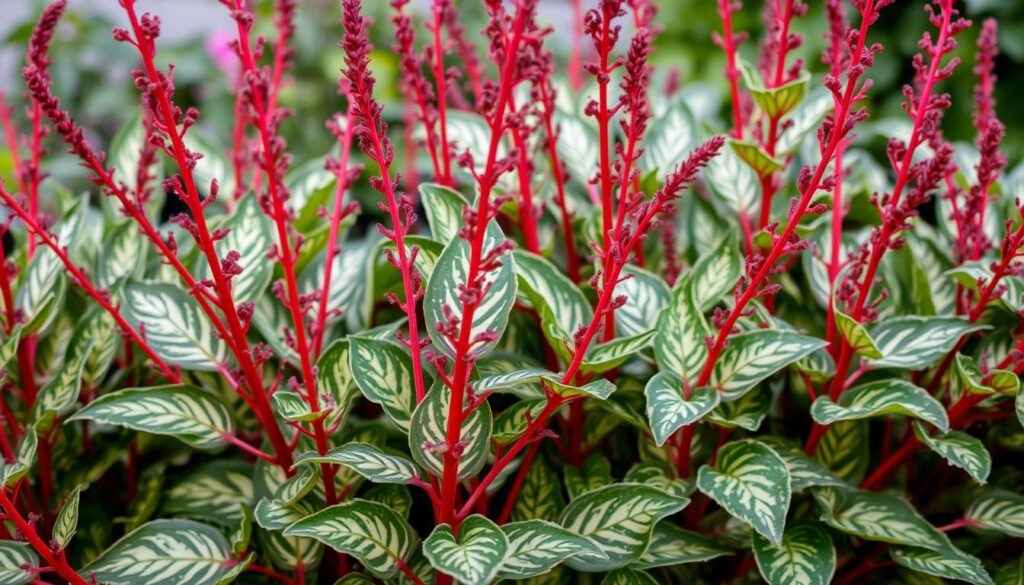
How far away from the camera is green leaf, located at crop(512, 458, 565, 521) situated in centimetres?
90

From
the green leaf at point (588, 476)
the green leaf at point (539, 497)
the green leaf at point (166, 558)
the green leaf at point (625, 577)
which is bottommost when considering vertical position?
the green leaf at point (625, 577)

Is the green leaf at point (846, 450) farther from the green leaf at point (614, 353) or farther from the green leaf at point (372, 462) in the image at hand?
the green leaf at point (372, 462)

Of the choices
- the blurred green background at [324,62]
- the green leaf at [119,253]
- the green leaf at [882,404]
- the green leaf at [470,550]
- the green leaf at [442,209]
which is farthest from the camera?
the blurred green background at [324,62]

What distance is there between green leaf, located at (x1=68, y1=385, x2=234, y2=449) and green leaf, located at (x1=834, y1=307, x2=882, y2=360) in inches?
22.3

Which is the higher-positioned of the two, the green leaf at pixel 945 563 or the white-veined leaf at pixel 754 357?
→ the white-veined leaf at pixel 754 357

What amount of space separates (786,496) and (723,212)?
52 cm

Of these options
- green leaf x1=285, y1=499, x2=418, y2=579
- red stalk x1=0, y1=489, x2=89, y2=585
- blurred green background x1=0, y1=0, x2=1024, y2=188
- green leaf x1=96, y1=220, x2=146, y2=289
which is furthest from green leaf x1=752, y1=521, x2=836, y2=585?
blurred green background x1=0, y1=0, x2=1024, y2=188

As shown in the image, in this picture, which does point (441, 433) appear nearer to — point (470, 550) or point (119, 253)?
point (470, 550)

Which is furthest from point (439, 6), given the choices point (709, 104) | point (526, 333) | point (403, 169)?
point (403, 169)

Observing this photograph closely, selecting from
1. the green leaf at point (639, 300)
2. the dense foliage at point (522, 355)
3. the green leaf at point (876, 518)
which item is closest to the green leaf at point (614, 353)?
the dense foliage at point (522, 355)

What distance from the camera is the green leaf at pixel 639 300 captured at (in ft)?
3.01

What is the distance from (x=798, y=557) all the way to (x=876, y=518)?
0.10m

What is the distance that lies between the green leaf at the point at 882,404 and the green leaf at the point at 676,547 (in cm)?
Result: 16

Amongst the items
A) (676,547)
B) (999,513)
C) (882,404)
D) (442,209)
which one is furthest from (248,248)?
(999,513)
